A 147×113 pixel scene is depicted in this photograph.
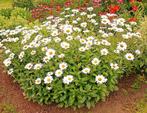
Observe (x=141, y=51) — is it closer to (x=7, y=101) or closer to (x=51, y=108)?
(x=51, y=108)

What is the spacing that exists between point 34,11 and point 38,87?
19.5 feet

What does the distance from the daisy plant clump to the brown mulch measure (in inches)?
6.0

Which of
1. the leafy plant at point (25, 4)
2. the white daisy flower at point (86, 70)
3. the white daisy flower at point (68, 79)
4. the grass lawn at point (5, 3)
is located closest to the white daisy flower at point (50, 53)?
the white daisy flower at point (68, 79)

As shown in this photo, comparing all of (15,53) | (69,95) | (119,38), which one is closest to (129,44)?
(119,38)

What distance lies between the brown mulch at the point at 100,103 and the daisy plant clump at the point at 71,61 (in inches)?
6.0

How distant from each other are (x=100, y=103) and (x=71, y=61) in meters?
0.93

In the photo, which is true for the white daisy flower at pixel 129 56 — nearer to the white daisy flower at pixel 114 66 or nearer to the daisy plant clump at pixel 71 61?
the daisy plant clump at pixel 71 61

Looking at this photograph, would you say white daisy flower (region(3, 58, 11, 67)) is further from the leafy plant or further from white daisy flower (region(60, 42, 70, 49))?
the leafy plant

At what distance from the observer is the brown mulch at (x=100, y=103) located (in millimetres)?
6727

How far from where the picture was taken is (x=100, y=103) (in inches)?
268

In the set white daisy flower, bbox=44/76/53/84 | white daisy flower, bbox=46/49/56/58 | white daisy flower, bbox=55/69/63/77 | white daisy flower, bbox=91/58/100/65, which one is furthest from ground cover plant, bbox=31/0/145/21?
white daisy flower, bbox=44/76/53/84

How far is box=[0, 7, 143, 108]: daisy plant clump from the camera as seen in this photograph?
21.0 feet

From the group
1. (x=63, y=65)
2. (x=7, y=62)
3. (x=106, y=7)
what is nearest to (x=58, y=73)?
(x=63, y=65)

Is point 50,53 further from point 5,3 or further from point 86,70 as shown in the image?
point 5,3
